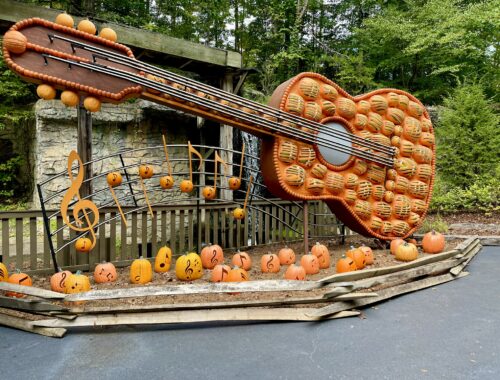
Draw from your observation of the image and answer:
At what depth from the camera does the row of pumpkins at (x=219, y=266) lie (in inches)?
Answer: 159

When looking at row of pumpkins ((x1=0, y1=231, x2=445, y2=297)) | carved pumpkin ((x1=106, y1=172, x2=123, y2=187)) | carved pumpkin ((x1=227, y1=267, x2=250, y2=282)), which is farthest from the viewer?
carved pumpkin ((x1=106, y1=172, x2=123, y2=187))

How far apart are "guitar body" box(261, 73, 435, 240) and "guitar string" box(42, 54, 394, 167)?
115 millimetres

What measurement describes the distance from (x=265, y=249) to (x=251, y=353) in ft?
13.9

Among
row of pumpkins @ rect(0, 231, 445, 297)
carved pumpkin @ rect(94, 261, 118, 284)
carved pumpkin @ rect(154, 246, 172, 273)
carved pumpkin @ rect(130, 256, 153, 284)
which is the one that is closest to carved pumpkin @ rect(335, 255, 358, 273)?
row of pumpkins @ rect(0, 231, 445, 297)

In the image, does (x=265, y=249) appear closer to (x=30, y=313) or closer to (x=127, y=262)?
(x=127, y=262)

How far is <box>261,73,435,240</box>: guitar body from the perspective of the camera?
498 centimetres

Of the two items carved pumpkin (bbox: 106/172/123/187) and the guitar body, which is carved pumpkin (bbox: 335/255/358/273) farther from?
carved pumpkin (bbox: 106/172/123/187)

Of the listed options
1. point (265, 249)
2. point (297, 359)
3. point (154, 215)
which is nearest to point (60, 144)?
point (154, 215)

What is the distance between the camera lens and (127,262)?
559 cm

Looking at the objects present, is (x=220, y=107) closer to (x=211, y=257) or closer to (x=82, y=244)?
A: (x=211, y=257)

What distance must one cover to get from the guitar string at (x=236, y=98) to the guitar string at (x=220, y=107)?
0.41 ft

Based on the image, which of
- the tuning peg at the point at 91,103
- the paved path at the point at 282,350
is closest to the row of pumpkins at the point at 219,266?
the paved path at the point at 282,350

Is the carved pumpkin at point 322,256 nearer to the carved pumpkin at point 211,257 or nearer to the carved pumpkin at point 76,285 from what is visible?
the carved pumpkin at point 211,257

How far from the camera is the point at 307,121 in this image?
5047 mm
